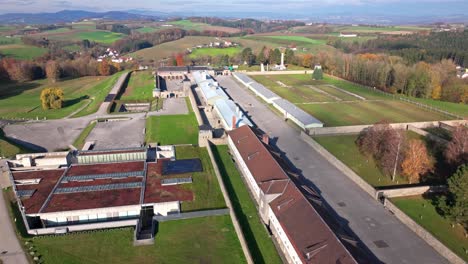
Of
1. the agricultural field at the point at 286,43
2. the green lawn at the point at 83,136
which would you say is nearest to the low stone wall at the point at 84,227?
the green lawn at the point at 83,136

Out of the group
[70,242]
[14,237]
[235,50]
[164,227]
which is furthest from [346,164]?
[235,50]

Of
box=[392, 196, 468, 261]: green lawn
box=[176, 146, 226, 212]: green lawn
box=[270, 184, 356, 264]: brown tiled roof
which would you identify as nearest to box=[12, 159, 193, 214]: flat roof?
box=[176, 146, 226, 212]: green lawn

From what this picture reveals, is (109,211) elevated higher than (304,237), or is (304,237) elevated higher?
(304,237)

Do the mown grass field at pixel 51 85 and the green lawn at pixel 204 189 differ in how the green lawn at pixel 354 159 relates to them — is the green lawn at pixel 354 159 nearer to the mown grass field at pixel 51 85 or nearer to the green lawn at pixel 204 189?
the green lawn at pixel 204 189

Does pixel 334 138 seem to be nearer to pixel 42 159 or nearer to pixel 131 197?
pixel 131 197

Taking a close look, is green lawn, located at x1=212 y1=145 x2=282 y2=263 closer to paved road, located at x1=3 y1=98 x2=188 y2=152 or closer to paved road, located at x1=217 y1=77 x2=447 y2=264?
paved road, located at x1=217 y1=77 x2=447 y2=264

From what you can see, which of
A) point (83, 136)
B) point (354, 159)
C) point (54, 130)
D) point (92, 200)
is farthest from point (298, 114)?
point (54, 130)
